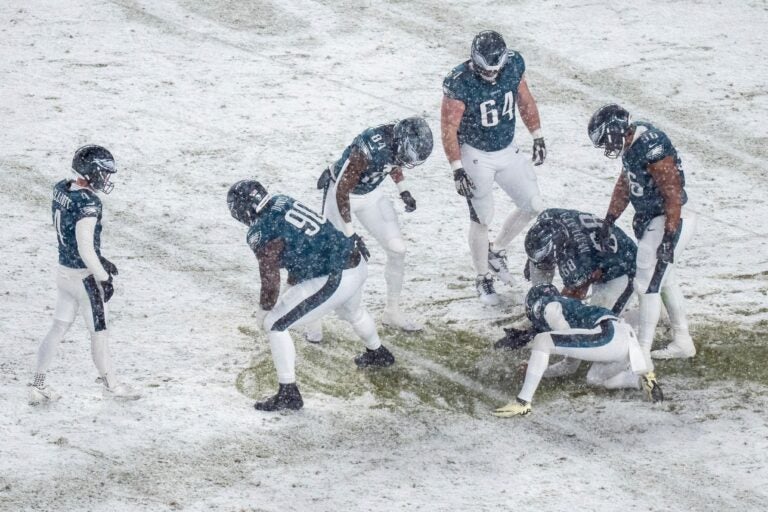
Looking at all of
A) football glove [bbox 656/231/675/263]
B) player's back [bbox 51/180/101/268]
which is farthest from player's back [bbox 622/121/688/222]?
player's back [bbox 51/180/101/268]

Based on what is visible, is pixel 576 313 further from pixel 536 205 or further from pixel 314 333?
pixel 314 333

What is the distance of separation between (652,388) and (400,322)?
97.1 inches

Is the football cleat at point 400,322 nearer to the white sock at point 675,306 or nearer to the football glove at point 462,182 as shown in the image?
the football glove at point 462,182

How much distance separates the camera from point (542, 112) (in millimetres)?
15727

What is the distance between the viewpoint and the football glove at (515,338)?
10.5 m

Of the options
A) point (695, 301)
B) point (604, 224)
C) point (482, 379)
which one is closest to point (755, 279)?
point (695, 301)

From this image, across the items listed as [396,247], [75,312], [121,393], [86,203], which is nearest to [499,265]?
[396,247]

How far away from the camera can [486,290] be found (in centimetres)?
1173

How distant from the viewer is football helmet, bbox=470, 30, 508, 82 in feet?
36.3

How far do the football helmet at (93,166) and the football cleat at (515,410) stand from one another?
3.52 m

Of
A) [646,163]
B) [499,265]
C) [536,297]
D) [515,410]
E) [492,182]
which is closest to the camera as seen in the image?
[515,410]

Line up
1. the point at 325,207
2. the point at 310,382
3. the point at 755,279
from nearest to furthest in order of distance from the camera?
the point at 310,382, the point at 325,207, the point at 755,279

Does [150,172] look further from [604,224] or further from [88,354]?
[604,224]

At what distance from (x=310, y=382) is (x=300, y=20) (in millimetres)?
9166
